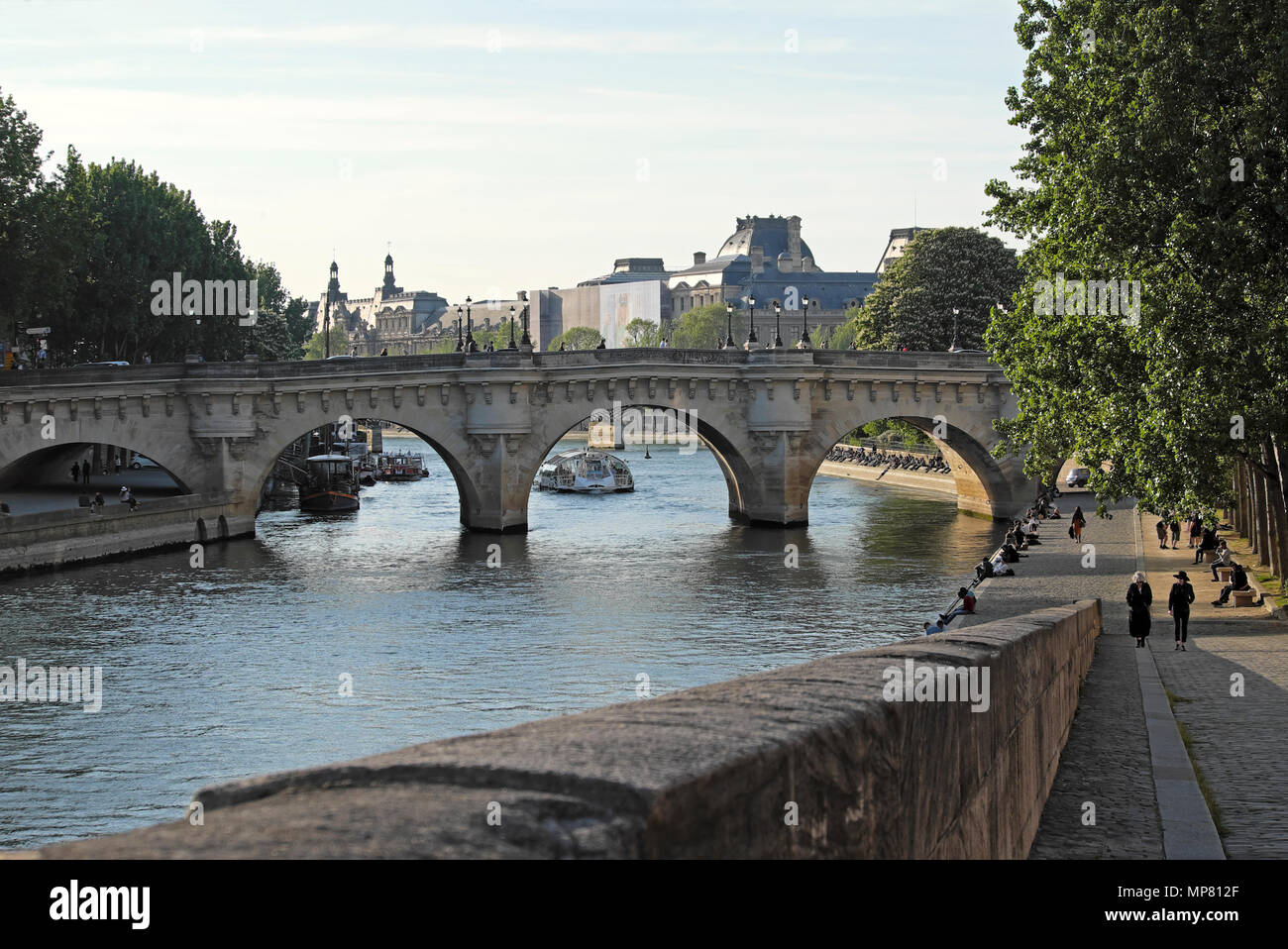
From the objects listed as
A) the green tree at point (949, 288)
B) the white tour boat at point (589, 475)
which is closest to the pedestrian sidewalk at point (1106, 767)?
the white tour boat at point (589, 475)

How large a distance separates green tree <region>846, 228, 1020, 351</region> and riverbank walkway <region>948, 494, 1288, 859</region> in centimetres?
5218

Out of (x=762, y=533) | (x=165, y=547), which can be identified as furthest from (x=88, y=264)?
(x=762, y=533)

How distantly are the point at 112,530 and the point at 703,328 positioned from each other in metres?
129

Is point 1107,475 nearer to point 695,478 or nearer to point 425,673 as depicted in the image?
point 425,673

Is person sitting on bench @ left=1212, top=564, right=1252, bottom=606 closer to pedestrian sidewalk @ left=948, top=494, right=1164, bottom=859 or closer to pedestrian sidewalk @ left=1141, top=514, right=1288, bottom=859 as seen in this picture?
pedestrian sidewalk @ left=1141, top=514, right=1288, bottom=859

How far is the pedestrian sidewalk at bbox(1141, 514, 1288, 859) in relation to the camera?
10.1 m

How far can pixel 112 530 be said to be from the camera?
46188 mm

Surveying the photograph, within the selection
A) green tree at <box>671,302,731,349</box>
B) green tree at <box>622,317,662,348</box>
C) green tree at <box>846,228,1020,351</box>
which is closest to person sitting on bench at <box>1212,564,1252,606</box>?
green tree at <box>846,228,1020,351</box>

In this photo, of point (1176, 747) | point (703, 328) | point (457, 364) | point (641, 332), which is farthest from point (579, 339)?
point (1176, 747)

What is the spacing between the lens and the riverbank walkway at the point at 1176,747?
8961 millimetres

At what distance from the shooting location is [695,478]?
296ft

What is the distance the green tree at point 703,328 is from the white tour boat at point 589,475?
85.2 metres

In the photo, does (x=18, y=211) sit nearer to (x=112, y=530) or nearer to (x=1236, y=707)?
(x=112, y=530)
